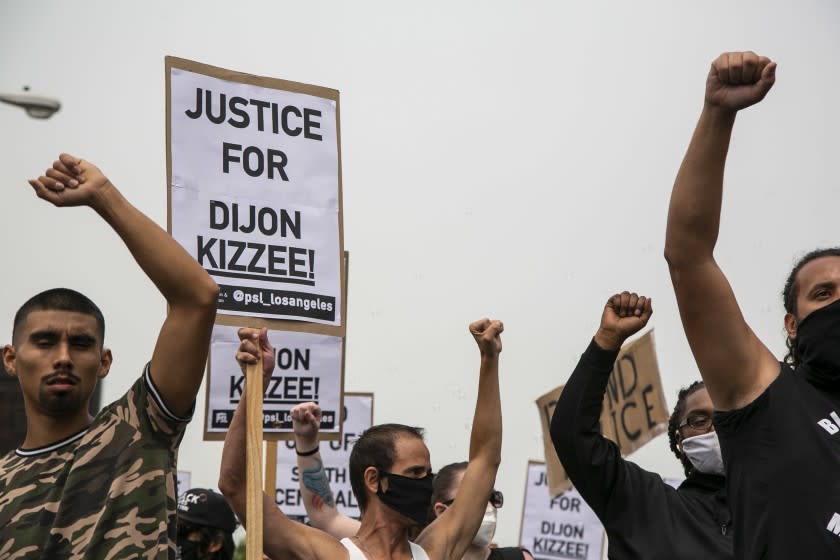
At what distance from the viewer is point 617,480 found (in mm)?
3594

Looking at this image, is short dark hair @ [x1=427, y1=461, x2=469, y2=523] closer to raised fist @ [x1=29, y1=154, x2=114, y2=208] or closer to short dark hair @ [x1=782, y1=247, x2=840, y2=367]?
short dark hair @ [x1=782, y1=247, x2=840, y2=367]

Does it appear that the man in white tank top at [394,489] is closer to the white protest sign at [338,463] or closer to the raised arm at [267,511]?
the raised arm at [267,511]

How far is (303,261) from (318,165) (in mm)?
409

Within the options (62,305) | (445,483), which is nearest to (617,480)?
(62,305)

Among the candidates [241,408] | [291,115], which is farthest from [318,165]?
[241,408]

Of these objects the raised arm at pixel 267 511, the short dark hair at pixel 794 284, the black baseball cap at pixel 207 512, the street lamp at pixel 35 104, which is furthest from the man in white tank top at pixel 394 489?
the street lamp at pixel 35 104

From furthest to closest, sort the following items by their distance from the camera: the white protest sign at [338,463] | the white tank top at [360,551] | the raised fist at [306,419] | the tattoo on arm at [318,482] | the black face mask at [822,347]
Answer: the white protest sign at [338,463]
the tattoo on arm at [318,482]
the raised fist at [306,419]
the white tank top at [360,551]
the black face mask at [822,347]

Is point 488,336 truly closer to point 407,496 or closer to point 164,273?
point 407,496

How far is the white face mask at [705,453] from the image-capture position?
12.6 ft

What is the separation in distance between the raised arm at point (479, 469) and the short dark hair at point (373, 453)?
0.25 metres

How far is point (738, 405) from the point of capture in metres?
2.61

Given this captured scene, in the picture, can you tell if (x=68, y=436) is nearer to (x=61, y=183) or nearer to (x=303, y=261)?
(x=61, y=183)

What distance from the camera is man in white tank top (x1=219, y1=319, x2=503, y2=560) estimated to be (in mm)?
3871

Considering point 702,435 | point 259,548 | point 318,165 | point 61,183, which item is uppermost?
point 318,165
